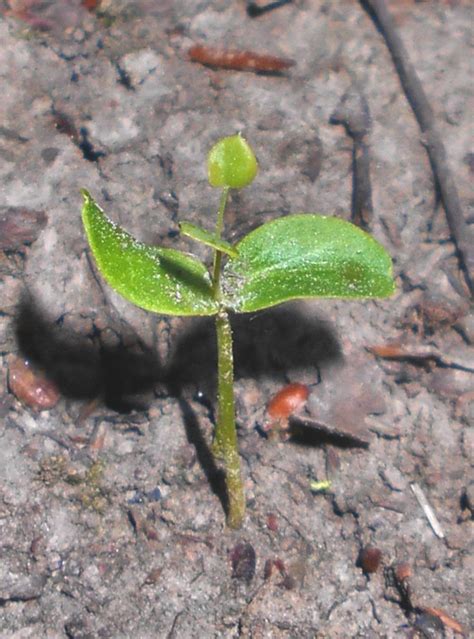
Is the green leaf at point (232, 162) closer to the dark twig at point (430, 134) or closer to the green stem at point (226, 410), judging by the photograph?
the green stem at point (226, 410)

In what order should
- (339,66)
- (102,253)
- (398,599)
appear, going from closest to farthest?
(102,253), (398,599), (339,66)

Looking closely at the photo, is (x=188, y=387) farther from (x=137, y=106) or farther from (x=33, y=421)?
(x=137, y=106)

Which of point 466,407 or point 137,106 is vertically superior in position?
point 137,106

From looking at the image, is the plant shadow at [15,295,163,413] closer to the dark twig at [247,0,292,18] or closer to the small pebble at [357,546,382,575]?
the small pebble at [357,546,382,575]

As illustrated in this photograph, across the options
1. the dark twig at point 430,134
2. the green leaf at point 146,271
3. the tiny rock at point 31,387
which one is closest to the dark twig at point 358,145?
the dark twig at point 430,134

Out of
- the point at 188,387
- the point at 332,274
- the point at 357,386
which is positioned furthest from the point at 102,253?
the point at 357,386
